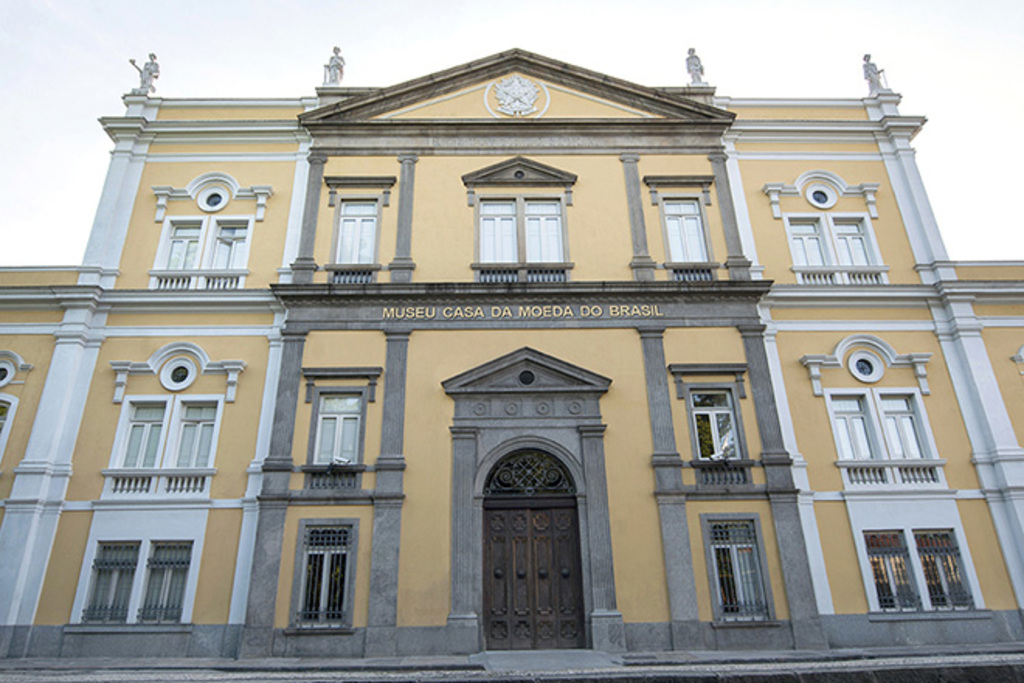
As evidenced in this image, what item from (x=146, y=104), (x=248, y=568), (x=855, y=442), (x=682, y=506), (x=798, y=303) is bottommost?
(x=248, y=568)

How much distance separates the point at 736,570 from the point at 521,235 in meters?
9.76

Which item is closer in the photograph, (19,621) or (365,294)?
(19,621)

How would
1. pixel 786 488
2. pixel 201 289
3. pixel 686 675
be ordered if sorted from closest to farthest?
pixel 686 675
pixel 786 488
pixel 201 289

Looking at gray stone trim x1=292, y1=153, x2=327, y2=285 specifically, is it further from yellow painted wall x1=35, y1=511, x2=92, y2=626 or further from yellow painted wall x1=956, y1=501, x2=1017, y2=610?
yellow painted wall x1=956, y1=501, x2=1017, y2=610

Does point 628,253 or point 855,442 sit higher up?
point 628,253

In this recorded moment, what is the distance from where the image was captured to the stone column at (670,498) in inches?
519

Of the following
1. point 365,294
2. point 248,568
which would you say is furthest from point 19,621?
point 365,294

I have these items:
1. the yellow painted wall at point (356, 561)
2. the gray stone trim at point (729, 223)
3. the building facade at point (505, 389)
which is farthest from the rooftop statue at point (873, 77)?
the yellow painted wall at point (356, 561)

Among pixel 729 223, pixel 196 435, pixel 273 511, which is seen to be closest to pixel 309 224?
pixel 196 435

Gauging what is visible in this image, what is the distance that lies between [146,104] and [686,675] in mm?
20546

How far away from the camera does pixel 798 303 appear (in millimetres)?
16219

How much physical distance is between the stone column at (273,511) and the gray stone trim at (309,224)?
1741 millimetres

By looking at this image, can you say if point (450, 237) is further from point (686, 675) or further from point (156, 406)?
point (686, 675)

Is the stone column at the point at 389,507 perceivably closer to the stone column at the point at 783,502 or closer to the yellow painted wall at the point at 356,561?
the yellow painted wall at the point at 356,561
